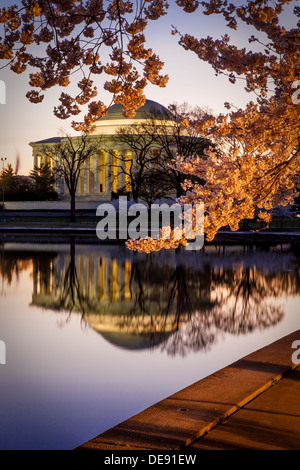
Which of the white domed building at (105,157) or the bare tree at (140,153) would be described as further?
the white domed building at (105,157)

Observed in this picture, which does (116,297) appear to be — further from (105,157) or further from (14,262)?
(105,157)

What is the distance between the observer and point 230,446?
586cm

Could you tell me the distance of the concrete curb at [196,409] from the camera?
20.0ft

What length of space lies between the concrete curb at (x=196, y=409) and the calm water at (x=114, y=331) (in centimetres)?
104

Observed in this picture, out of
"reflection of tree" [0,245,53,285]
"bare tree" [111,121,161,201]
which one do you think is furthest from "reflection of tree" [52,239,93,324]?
"bare tree" [111,121,161,201]

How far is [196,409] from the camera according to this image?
6.98 metres

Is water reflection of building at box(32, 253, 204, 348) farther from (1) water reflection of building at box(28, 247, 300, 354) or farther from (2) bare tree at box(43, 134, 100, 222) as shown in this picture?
(2) bare tree at box(43, 134, 100, 222)

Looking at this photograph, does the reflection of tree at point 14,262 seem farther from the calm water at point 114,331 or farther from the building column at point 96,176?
the building column at point 96,176

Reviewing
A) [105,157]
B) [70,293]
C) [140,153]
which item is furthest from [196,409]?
[105,157]

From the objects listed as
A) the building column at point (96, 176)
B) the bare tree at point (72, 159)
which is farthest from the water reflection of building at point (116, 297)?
the building column at point (96, 176)

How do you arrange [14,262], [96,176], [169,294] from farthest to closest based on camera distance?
[96,176]
[14,262]
[169,294]

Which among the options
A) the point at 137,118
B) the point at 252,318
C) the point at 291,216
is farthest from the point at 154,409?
the point at 137,118

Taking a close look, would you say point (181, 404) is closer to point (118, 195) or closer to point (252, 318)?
point (252, 318)

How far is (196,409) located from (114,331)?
287 inches
